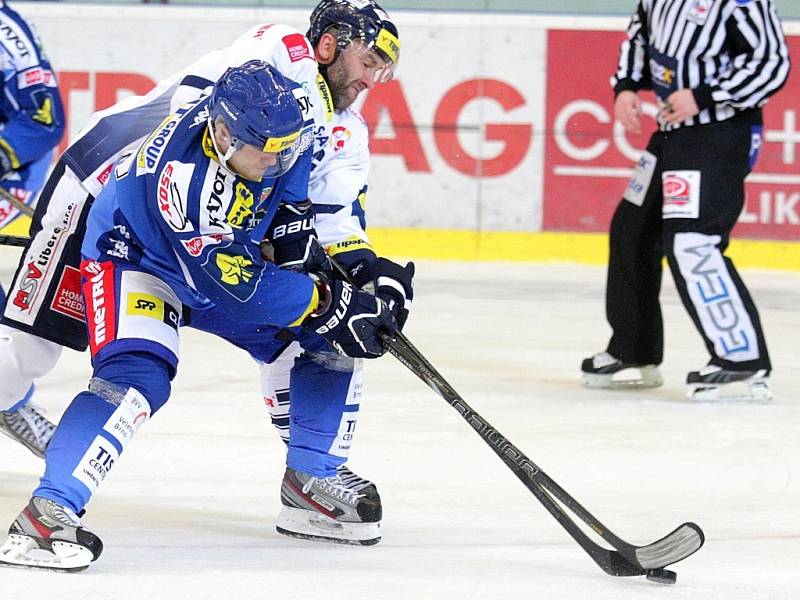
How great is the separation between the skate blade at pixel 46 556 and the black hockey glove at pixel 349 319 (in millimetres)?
562

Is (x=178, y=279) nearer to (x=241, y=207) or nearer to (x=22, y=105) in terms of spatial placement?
(x=241, y=207)

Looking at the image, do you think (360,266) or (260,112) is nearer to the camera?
(260,112)

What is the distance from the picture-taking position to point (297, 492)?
9.82 feet

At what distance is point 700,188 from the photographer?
14.6ft

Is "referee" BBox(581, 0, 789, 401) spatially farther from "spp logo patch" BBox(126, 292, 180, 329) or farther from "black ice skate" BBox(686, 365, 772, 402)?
"spp logo patch" BBox(126, 292, 180, 329)

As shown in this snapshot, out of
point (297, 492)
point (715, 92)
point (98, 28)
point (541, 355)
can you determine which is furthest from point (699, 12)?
point (98, 28)

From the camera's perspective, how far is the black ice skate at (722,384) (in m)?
4.43

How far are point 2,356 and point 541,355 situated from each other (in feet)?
7.88

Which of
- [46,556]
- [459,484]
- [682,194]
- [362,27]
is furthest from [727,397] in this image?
[46,556]

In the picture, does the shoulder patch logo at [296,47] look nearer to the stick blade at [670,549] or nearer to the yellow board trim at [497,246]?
the stick blade at [670,549]

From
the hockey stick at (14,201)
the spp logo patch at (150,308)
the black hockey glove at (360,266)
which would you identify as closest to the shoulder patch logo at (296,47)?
the black hockey glove at (360,266)

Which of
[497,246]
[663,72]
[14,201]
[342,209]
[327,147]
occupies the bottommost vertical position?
[497,246]

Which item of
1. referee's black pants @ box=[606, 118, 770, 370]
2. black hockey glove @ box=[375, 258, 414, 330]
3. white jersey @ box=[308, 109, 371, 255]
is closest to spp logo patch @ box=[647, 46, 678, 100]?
referee's black pants @ box=[606, 118, 770, 370]

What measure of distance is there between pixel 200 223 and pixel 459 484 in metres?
1.06
